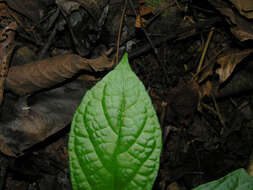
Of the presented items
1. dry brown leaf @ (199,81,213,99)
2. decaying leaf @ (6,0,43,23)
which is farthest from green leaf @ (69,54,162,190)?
decaying leaf @ (6,0,43,23)

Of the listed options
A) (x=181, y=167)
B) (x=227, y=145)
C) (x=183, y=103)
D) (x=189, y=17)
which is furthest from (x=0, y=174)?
(x=189, y=17)

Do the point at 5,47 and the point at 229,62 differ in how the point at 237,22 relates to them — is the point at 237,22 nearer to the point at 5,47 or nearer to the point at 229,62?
the point at 229,62

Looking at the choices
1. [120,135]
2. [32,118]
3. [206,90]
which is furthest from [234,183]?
[32,118]

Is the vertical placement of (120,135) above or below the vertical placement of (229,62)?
A: above

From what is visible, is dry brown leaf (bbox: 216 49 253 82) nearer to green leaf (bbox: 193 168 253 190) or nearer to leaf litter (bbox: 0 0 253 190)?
leaf litter (bbox: 0 0 253 190)

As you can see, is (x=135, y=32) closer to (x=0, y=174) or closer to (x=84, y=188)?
(x=84, y=188)

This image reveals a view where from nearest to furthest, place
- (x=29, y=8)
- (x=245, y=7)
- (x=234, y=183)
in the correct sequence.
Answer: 1. (x=234, y=183)
2. (x=245, y=7)
3. (x=29, y=8)
